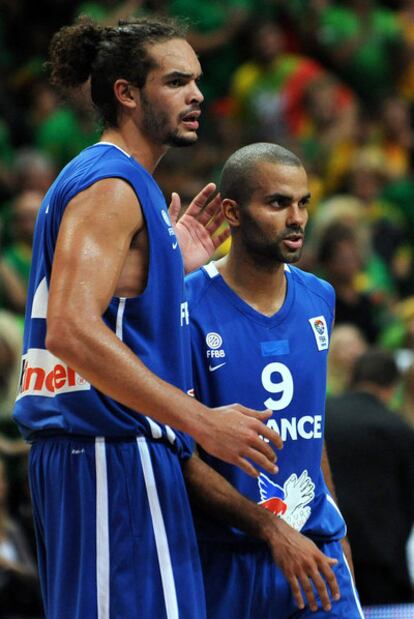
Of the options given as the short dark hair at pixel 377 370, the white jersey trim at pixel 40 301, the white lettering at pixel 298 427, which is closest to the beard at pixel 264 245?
the white lettering at pixel 298 427

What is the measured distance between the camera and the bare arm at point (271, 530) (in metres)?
4.00

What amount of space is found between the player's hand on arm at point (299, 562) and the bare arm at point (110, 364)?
21.3 inches

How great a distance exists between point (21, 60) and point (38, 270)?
8.20 metres

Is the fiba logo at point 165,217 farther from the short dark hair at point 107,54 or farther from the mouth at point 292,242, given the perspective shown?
the mouth at point 292,242

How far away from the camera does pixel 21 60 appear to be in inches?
464

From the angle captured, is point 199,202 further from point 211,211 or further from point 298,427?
point 298,427

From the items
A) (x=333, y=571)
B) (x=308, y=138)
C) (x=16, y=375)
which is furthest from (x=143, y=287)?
(x=308, y=138)

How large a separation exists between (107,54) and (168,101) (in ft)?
0.91

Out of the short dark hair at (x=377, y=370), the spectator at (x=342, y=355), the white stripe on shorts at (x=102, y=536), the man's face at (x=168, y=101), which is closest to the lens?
the white stripe on shorts at (x=102, y=536)

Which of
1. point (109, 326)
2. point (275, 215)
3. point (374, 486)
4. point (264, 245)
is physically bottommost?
point (374, 486)

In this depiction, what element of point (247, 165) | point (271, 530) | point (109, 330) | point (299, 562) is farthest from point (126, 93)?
point (299, 562)

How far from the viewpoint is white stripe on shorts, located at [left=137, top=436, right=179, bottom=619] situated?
378 cm

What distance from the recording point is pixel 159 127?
4.03 metres

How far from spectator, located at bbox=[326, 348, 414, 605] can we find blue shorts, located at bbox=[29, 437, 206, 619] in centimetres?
309
